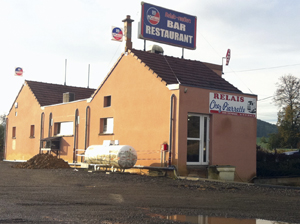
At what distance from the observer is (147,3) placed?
24219mm

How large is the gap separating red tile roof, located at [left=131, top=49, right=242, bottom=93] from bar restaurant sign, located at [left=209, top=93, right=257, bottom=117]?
0.43m

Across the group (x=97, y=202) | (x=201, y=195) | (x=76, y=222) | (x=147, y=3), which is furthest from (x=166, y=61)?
(x=76, y=222)

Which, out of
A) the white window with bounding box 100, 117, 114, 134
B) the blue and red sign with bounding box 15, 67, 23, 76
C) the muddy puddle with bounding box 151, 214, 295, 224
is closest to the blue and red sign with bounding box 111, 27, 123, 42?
the white window with bounding box 100, 117, 114, 134

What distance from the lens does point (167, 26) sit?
2523 cm

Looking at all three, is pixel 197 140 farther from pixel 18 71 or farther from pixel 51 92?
pixel 18 71

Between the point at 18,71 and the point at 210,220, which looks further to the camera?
the point at 18,71

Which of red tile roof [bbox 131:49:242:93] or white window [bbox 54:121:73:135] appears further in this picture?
white window [bbox 54:121:73:135]

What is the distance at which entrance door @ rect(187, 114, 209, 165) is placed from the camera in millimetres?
17781

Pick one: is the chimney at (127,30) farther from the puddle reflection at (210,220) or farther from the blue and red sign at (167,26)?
the puddle reflection at (210,220)

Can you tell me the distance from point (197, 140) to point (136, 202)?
8.87m

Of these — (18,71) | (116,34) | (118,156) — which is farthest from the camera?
(18,71)

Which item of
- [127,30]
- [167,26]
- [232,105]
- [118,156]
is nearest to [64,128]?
[127,30]

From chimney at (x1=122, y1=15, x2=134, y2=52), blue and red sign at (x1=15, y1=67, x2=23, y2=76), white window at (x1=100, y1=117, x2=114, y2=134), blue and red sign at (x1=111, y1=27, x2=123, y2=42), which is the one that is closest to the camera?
white window at (x1=100, y1=117, x2=114, y2=134)

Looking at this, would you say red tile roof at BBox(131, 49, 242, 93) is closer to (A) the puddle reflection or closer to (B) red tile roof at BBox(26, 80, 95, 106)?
(A) the puddle reflection
